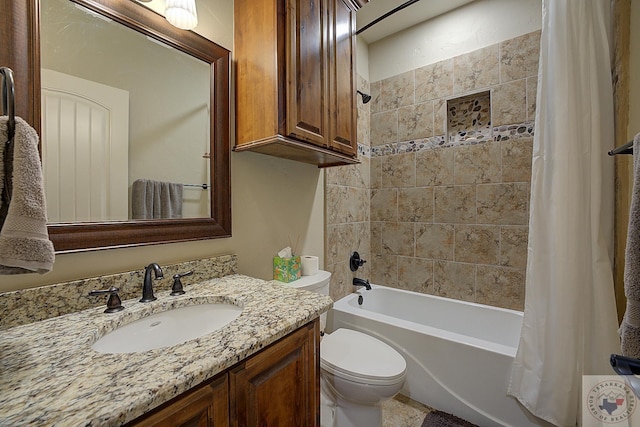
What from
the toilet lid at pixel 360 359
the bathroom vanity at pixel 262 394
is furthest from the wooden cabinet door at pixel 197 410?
the toilet lid at pixel 360 359

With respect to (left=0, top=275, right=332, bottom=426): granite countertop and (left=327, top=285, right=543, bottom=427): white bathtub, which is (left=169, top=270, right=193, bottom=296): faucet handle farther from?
(left=327, top=285, right=543, bottom=427): white bathtub

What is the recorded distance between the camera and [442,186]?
7.27 ft

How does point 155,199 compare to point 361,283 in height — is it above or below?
above

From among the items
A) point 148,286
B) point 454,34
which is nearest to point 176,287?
point 148,286

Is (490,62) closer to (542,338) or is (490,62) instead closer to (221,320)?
(542,338)

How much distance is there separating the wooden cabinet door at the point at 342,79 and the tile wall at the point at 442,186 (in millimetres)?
543

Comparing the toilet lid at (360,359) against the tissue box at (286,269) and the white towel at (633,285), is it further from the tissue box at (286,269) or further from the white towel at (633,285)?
the white towel at (633,285)

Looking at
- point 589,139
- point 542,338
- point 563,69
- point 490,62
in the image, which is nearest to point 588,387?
point 542,338

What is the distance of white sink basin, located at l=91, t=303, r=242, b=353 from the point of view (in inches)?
30.8

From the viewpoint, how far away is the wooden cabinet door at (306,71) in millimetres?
1150

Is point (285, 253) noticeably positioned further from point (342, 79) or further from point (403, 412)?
point (403, 412)

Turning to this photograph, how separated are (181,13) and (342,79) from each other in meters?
0.81

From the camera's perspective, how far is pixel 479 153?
6.76 feet

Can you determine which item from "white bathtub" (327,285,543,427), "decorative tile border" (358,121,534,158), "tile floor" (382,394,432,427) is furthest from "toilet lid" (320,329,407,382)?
"decorative tile border" (358,121,534,158)
